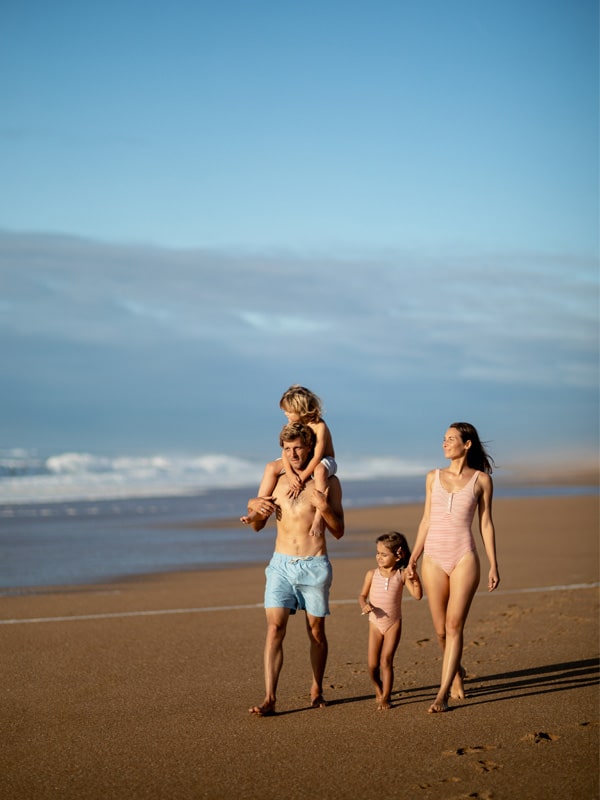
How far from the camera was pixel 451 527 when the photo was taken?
7.00m

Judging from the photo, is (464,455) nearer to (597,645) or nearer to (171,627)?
(597,645)

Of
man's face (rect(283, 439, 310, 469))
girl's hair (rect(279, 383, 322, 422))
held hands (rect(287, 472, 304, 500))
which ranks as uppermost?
girl's hair (rect(279, 383, 322, 422))

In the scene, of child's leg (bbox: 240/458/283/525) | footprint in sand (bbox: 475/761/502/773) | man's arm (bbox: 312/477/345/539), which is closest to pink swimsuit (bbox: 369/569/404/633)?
man's arm (bbox: 312/477/345/539)

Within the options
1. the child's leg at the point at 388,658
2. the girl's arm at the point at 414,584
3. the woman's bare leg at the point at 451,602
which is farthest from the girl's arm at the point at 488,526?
the child's leg at the point at 388,658

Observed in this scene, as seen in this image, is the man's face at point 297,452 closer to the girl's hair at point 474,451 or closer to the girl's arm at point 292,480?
the girl's arm at point 292,480

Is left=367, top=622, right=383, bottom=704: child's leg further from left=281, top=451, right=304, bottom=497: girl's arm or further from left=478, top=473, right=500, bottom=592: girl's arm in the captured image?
left=281, top=451, right=304, bottom=497: girl's arm

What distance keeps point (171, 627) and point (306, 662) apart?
79.3 inches

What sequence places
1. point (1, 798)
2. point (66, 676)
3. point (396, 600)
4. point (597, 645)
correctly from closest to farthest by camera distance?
point (1, 798) < point (396, 600) < point (66, 676) < point (597, 645)

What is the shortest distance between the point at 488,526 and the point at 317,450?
131cm

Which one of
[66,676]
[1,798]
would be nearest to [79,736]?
[1,798]

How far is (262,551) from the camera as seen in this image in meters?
16.7

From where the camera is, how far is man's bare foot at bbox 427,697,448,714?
678 centimetres

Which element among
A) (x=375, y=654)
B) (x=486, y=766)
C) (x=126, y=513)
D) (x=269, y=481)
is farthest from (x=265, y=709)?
(x=126, y=513)

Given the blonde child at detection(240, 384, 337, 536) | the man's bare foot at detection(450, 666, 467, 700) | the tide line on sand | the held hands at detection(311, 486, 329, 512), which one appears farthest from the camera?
the tide line on sand
